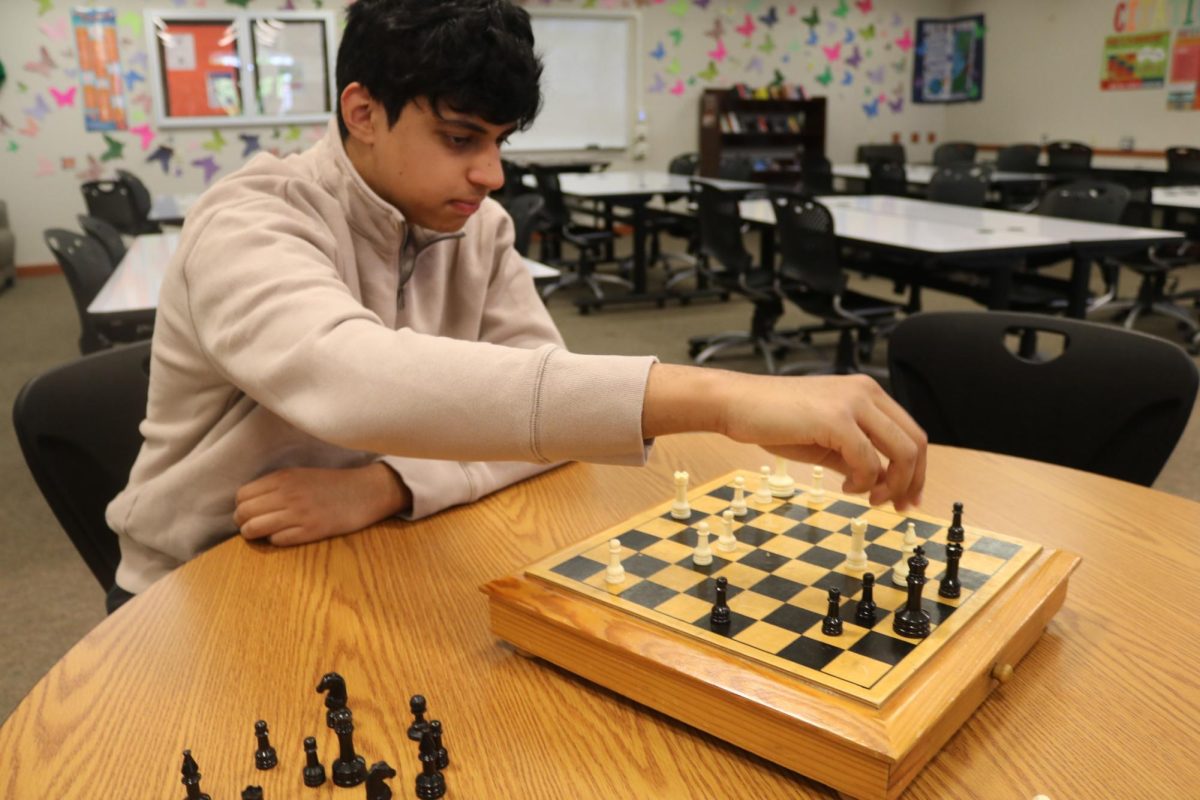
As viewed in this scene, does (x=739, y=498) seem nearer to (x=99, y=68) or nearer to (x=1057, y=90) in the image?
(x=99, y=68)

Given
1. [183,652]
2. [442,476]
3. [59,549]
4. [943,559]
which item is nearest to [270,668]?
[183,652]

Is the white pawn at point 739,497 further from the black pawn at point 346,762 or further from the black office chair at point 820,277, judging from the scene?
the black office chair at point 820,277

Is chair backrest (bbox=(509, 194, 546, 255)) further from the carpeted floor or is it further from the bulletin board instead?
the bulletin board

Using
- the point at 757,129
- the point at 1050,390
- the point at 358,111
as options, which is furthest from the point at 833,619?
the point at 757,129

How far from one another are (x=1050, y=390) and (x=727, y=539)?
2.98 feet

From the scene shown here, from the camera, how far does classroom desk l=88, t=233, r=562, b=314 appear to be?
259 centimetres

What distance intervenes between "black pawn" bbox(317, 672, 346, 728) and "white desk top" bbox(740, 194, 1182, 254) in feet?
10.5

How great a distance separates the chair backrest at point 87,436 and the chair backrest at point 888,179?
637 cm

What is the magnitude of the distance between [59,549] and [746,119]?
8222 millimetres

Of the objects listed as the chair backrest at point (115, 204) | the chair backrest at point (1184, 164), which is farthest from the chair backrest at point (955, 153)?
the chair backrest at point (115, 204)

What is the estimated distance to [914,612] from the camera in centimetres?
76

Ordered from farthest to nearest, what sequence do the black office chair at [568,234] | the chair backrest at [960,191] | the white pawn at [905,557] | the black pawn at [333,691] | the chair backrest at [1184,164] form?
the chair backrest at [1184,164] < the black office chair at [568,234] < the chair backrest at [960,191] < the white pawn at [905,557] < the black pawn at [333,691]

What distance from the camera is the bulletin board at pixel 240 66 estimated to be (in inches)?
310


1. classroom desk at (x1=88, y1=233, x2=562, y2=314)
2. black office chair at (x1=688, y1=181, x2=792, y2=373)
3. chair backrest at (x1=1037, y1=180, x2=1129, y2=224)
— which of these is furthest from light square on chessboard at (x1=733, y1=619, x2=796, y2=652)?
chair backrest at (x1=1037, y1=180, x2=1129, y2=224)
